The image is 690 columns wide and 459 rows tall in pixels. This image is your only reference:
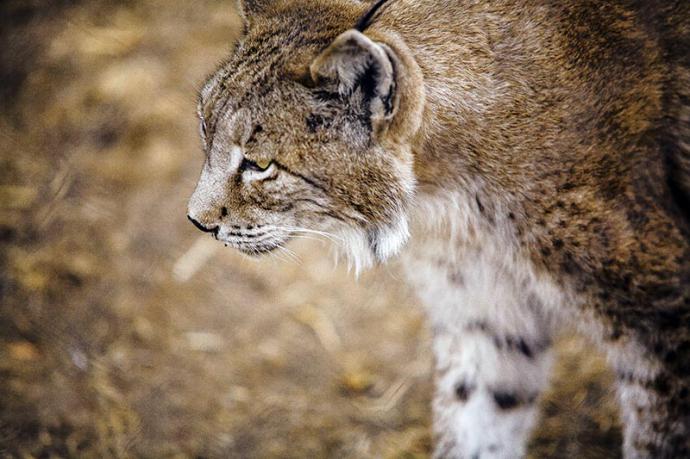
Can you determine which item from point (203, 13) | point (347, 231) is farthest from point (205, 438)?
point (203, 13)

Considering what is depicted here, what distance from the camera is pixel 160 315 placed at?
13.1 feet

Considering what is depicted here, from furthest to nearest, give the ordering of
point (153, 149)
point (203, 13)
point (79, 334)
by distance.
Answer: point (203, 13)
point (153, 149)
point (79, 334)

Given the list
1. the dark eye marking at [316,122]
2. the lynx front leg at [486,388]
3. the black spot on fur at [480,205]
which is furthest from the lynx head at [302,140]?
the lynx front leg at [486,388]

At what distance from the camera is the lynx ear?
206cm

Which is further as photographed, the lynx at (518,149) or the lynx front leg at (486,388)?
the lynx front leg at (486,388)

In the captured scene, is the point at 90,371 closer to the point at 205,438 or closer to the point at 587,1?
the point at 205,438

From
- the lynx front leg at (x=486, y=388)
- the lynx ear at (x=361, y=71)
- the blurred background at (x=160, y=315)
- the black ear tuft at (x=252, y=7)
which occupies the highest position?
the lynx ear at (x=361, y=71)

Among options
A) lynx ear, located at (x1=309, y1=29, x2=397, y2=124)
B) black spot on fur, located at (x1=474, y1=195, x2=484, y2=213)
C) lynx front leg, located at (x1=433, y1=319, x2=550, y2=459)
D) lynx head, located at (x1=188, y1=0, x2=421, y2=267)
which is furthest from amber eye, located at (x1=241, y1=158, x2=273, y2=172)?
lynx front leg, located at (x1=433, y1=319, x2=550, y2=459)

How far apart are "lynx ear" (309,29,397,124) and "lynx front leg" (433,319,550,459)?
100 centimetres

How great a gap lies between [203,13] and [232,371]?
2.78 metres

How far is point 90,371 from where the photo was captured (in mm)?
3613

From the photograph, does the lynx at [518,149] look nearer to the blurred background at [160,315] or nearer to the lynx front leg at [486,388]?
the blurred background at [160,315]

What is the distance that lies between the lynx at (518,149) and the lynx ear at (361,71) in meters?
0.02

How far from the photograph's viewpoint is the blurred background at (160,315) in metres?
3.46
